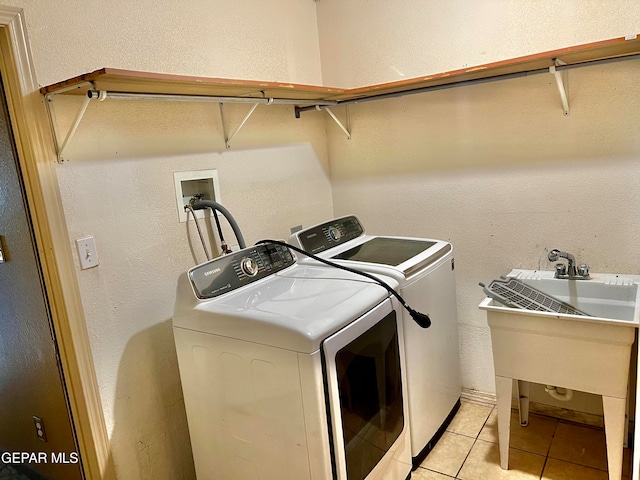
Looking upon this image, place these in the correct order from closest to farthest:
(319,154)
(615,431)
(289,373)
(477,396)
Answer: (289,373) < (615,431) < (477,396) < (319,154)

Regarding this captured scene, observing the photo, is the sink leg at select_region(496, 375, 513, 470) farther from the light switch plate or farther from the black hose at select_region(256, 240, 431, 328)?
the light switch plate

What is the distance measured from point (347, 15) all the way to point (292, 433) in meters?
2.26

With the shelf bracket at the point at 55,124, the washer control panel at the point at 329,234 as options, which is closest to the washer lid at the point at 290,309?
the washer control panel at the point at 329,234

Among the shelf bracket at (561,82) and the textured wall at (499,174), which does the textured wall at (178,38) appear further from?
the shelf bracket at (561,82)

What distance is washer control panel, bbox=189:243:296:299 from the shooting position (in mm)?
1635

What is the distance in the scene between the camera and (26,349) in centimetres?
185

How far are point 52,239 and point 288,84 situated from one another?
1.05 m

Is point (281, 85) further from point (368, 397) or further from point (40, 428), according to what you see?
point (40, 428)

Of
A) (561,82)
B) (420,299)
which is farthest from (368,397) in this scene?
(561,82)

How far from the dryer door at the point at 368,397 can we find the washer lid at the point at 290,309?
50 mm

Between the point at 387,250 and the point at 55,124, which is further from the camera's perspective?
the point at 387,250

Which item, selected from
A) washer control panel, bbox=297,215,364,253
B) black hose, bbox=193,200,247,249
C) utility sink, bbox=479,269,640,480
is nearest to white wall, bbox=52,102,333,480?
black hose, bbox=193,200,247,249

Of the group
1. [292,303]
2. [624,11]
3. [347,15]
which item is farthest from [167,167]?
[624,11]

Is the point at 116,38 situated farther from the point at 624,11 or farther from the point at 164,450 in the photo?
the point at 624,11
